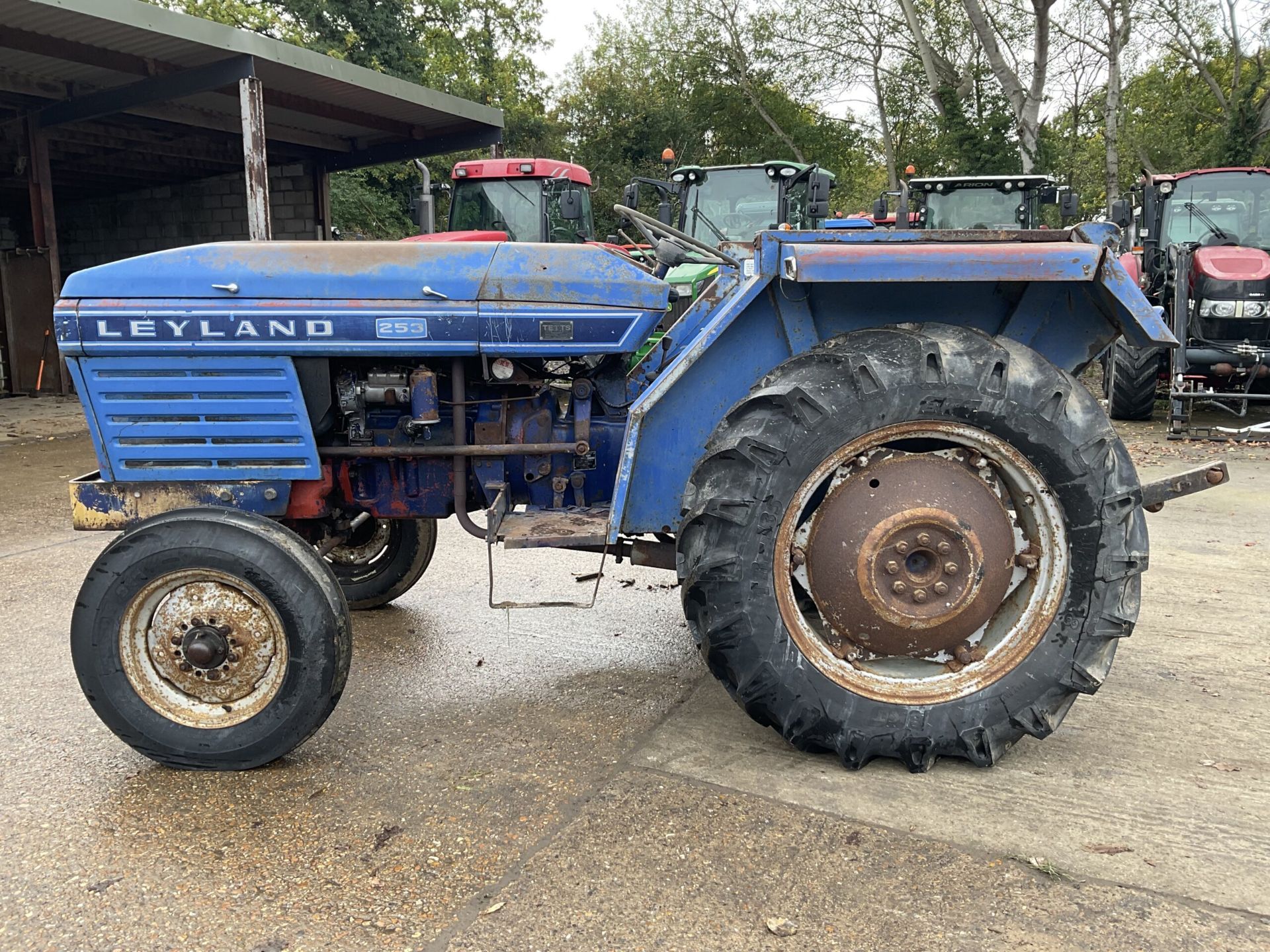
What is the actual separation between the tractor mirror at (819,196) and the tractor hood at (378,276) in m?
6.36

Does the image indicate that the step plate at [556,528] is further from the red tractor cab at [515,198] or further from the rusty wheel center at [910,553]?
the red tractor cab at [515,198]

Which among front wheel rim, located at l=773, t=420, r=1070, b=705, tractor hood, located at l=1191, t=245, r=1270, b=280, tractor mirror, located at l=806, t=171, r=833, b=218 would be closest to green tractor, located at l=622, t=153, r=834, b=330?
tractor mirror, located at l=806, t=171, r=833, b=218

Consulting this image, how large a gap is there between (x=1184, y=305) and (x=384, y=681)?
8.35 metres

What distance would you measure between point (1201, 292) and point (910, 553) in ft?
26.5

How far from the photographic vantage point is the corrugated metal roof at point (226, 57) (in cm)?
927

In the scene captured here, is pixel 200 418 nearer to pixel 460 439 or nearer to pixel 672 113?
pixel 460 439

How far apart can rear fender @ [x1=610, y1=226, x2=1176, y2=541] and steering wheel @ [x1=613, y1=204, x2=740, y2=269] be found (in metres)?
0.22

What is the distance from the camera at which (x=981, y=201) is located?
10766mm

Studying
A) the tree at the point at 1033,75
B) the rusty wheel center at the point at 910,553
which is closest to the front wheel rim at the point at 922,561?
the rusty wheel center at the point at 910,553

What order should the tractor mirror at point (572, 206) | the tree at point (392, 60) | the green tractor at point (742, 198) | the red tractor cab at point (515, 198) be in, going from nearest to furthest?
the tractor mirror at point (572, 206) < the green tractor at point (742, 198) < the red tractor cab at point (515, 198) < the tree at point (392, 60)

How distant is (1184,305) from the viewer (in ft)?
28.7

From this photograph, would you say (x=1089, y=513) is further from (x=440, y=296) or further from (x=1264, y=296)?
(x=1264, y=296)

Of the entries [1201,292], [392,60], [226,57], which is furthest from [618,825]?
[392,60]

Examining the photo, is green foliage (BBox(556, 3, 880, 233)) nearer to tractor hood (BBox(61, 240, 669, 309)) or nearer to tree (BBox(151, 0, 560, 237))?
tree (BBox(151, 0, 560, 237))
